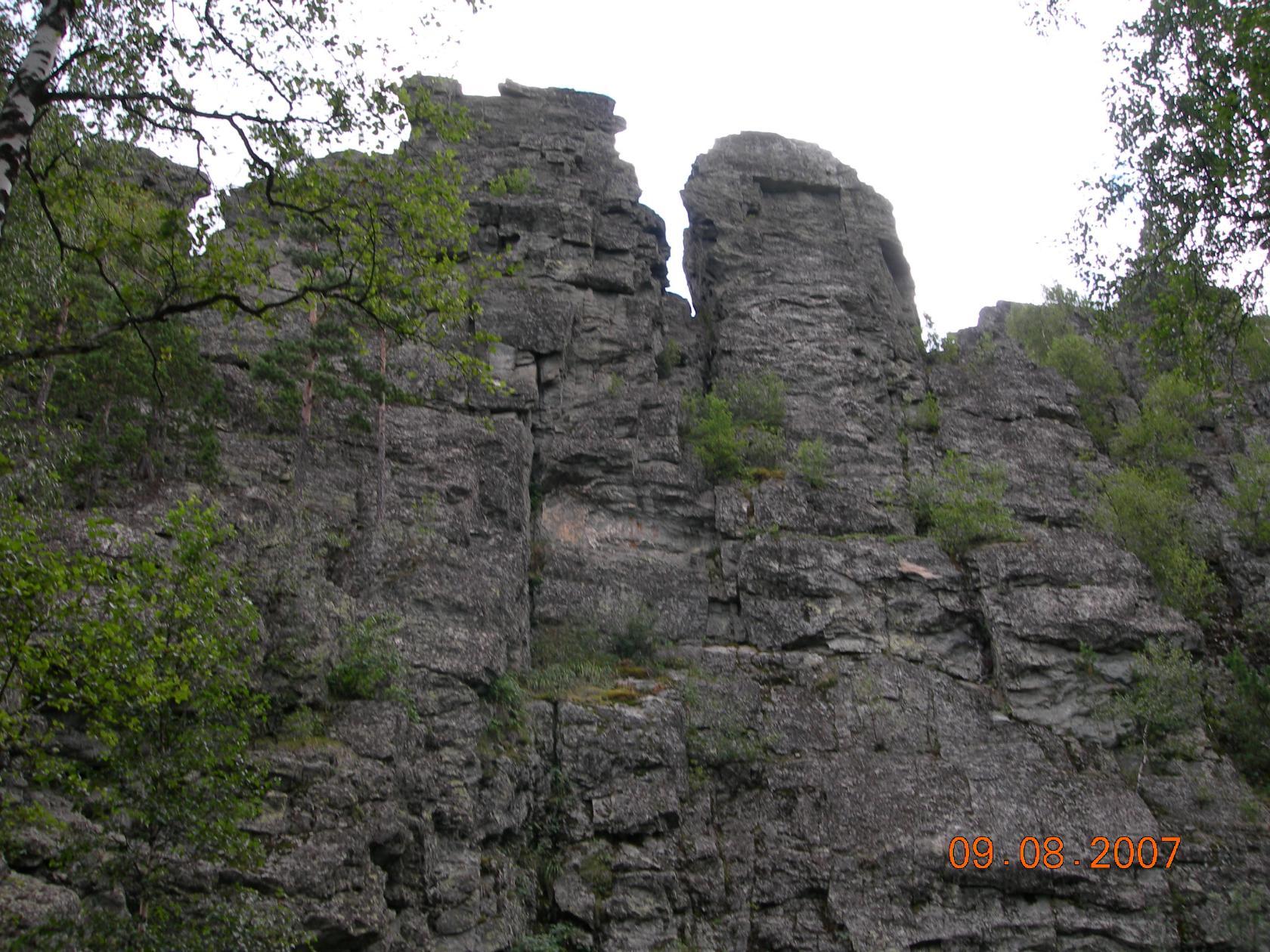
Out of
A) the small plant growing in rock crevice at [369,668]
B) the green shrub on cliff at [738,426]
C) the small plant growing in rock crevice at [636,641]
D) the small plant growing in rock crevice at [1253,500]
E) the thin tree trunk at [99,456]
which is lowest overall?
the small plant growing in rock crevice at [369,668]

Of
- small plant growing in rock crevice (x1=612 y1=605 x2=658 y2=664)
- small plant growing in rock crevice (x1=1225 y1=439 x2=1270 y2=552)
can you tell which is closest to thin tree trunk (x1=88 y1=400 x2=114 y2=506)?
small plant growing in rock crevice (x1=612 y1=605 x2=658 y2=664)

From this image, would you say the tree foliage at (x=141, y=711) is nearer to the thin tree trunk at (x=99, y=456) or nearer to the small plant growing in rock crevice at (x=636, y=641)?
the thin tree trunk at (x=99, y=456)

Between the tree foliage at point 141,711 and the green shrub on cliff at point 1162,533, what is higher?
the green shrub on cliff at point 1162,533

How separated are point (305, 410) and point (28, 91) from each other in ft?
66.7

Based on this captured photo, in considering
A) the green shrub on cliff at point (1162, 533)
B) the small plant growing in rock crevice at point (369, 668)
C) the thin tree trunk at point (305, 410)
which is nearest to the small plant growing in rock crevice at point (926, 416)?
the green shrub on cliff at point (1162, 533)

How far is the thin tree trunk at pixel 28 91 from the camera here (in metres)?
9.71

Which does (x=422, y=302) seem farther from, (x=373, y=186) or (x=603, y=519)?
(x=603, y=519)

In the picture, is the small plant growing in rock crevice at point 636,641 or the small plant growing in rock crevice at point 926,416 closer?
the small plant growing in rock crevice at point 636,641
